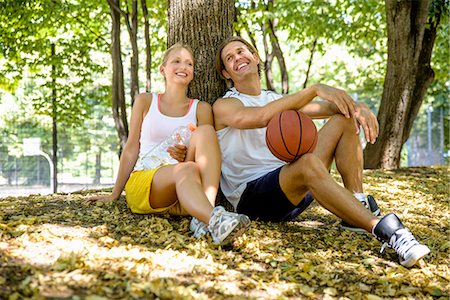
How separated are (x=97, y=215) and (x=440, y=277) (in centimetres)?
230

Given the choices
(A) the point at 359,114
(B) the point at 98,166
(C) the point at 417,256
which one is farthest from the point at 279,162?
(B) the point at 98,166

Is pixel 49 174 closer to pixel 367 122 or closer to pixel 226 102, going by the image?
Result: pixel 226 102

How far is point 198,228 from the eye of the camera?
3459mm

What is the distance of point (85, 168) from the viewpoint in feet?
48.8

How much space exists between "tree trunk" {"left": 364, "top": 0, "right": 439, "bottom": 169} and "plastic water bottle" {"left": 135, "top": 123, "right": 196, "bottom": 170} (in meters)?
5.12

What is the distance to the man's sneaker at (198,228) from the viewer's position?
342cm

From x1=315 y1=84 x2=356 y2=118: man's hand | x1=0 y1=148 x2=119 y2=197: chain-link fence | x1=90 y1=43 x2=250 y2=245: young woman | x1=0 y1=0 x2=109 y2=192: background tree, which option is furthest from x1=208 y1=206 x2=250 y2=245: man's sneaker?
x1=0 y1=148 x2=119 y2=197: chain-link fence

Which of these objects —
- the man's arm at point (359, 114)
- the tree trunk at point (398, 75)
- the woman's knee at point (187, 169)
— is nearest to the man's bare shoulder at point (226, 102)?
the man's arm at point (359, 114)

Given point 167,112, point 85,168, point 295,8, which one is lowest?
point 85,168

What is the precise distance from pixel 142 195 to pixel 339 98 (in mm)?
1483

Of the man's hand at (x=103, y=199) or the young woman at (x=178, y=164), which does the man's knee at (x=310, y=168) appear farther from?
the man's hand at (x=103, y=199)

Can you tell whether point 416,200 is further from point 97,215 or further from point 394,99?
point 97,215

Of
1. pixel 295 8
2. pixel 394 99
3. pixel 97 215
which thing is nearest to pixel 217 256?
pixel 97 215

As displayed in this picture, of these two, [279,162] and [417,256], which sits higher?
[279,162]
